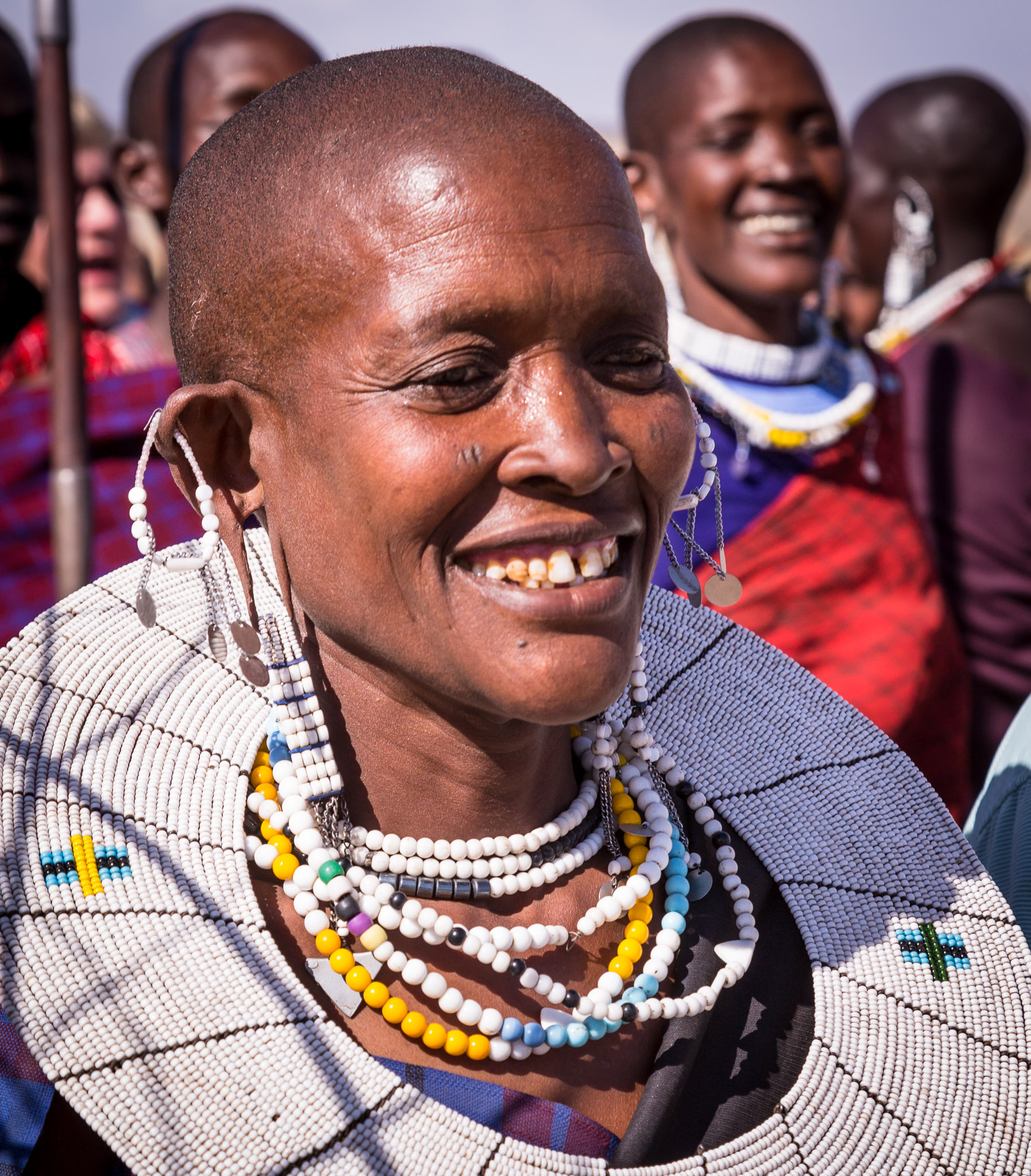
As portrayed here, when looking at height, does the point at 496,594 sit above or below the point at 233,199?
below

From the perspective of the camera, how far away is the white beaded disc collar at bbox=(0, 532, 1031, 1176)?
1.48m

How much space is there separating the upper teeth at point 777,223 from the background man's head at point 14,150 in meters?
2.27

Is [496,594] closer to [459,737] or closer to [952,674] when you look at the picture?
[459,737]

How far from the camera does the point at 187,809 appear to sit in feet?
5.65

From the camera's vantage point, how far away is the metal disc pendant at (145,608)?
1.74 meters

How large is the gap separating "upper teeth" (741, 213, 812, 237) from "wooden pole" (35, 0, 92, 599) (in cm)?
189

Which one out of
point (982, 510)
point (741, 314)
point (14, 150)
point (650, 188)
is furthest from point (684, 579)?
point (14, 150)

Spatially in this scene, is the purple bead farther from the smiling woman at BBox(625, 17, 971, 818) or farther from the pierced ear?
the pierced ear

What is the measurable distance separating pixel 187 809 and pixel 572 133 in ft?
3.10

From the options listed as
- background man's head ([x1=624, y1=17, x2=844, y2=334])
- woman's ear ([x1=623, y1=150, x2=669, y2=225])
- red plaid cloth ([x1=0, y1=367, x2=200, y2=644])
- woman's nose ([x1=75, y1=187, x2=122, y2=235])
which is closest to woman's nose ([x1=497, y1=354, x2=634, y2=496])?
red plaid cloth ([x1=0, y1=367, x2=200, y2=644])

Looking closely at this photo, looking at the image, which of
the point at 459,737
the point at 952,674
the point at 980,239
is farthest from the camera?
the point at 980,239

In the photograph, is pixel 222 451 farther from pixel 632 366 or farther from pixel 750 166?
pixel 750 166

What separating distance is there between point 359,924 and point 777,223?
9.43 feet

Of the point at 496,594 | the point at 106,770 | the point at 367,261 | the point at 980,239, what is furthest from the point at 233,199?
the point at 980,239
